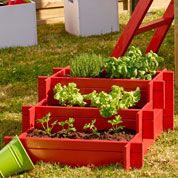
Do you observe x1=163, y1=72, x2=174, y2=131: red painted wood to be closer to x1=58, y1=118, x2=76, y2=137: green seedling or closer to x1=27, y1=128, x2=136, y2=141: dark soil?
x1=27, y1=128, x2=136, y2=141: dark soil

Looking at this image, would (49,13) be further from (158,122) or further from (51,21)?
(158,122)

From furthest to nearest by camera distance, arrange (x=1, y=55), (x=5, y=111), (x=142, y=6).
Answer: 1. (x=1, y=55)
2. (x=142, y=6)
3. (x=5, y=111)

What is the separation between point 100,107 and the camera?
3975 millimetres

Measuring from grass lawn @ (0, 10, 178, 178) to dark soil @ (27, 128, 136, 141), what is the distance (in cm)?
22

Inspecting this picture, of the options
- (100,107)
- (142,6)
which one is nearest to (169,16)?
(142,6)

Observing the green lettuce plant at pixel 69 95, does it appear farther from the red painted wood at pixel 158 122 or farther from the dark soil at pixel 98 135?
the red painted wood at pixel 158 122

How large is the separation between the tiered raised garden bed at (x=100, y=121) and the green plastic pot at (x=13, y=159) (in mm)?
114

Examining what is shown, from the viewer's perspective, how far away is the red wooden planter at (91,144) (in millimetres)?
3498

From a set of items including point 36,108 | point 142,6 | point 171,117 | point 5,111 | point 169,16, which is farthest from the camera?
point 169,16

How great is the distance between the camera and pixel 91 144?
3527 mm

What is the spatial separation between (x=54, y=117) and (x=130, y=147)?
0.74 m

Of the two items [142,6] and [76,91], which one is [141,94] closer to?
[76,91]

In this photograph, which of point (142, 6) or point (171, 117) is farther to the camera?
point (142, 6)

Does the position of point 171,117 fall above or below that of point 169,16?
below
